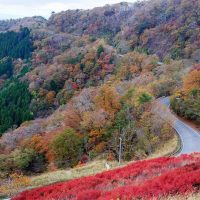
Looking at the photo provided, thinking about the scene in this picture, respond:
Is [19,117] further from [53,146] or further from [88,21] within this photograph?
[88,21]

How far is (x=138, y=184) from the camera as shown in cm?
1365

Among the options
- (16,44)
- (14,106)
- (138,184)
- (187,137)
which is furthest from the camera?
(16,44)

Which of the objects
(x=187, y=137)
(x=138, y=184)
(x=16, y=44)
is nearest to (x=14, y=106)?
(x=187, y=137)

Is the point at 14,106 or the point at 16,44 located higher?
the point at 16,44

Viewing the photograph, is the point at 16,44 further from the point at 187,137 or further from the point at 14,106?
the point at 187,137

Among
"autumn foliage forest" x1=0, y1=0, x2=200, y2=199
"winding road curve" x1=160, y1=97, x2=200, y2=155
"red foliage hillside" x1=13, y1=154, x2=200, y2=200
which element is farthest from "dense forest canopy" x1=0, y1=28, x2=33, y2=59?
"red foliage hillside" x1=13, y1=154, x2=200, y2=200

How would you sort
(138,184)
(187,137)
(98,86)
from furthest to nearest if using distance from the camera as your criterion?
(98,86) → (187,137) → (138,184)

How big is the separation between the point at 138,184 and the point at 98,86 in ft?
217

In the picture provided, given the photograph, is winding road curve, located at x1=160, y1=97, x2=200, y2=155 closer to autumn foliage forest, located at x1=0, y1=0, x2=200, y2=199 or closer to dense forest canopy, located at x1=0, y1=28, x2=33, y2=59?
autumn foliage forest, located at x1=0, y1=0, x2=200, y2=199

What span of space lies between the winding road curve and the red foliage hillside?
1469 centimetres

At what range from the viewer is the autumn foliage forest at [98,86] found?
142 feet

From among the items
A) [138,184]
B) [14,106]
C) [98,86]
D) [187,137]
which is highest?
[138,184]

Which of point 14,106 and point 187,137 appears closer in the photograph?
point 187,137

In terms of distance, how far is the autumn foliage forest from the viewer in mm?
43156
